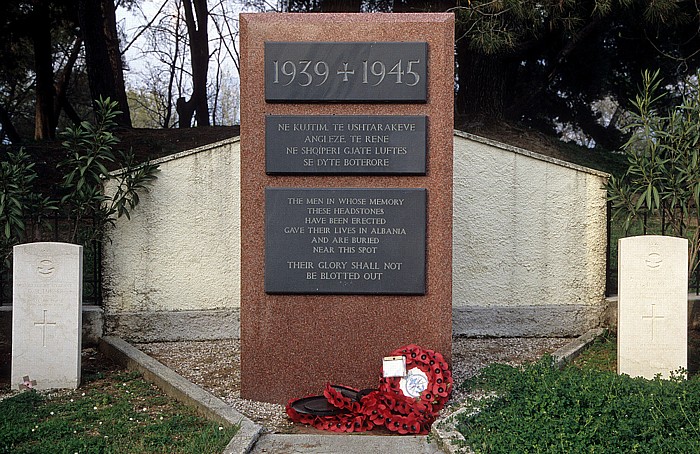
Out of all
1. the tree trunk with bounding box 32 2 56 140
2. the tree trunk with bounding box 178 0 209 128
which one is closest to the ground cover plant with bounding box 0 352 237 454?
the tree trunk with bounding box 32 2 56 140

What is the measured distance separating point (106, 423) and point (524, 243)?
172 inches

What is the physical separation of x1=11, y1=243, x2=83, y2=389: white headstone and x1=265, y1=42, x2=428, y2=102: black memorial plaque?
2150mm

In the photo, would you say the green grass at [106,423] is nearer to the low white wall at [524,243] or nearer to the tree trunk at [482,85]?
the low white wall at [524,243]

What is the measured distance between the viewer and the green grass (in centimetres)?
437

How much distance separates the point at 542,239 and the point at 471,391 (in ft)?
8.33

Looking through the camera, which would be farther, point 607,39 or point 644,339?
point 607,39

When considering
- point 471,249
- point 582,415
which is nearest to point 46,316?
point 471,249

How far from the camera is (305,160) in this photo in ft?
18.0

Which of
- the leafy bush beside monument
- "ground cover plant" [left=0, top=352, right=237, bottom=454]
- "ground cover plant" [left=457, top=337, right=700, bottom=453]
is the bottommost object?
"ground cover plant" [left=0, top=352, right=237, bottom=454]

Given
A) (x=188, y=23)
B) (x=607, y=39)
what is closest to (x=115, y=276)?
(x=607, y=39)

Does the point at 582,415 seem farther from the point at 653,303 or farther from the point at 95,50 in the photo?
the point at 95,50

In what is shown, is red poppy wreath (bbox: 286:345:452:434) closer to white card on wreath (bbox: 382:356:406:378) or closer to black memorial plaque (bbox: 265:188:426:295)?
white card on wreath (bbox: 382:356:406:378)

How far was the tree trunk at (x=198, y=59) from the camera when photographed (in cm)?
2075

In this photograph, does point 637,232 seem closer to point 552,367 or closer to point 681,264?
point 681,264
